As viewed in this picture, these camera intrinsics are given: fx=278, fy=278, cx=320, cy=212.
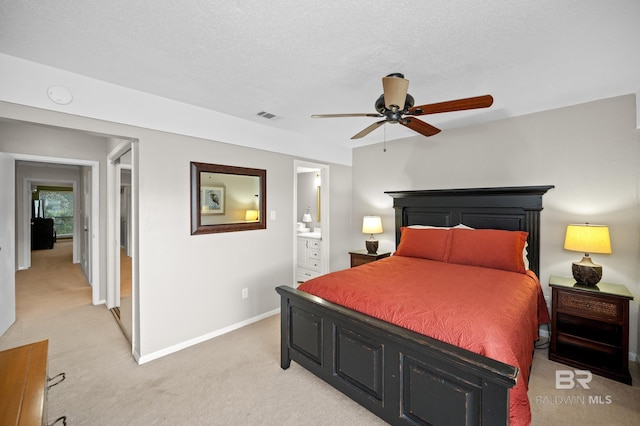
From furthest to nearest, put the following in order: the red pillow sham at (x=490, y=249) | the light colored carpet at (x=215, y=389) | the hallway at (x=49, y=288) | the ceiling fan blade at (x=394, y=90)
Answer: the hallway at (x=49, y=288), the red pillow sham at (x=490, y=249), the light colored carpet at (x=215, y=389), the ceiling fan blade at (x=394, y=90)

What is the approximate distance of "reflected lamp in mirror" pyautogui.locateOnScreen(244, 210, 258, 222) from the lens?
11.1 ft

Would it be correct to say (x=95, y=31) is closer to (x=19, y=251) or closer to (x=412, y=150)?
(x=412, y=150)

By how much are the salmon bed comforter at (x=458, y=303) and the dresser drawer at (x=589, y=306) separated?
0.22 metres

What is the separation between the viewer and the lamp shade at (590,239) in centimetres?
242

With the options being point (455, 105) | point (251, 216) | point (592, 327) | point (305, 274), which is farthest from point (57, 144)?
point (592, 327)

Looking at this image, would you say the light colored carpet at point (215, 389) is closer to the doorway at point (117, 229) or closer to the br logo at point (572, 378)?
the br logo at point (572, 378)

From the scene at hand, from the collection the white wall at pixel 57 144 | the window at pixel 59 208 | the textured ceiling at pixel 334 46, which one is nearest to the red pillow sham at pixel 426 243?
the textured ceiling at pixel 334 46

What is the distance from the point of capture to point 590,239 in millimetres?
2463

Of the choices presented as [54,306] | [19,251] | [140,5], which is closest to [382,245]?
[140,5]

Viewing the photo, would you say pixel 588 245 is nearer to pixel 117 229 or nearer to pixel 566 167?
pixel 566 167

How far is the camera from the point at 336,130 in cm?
371

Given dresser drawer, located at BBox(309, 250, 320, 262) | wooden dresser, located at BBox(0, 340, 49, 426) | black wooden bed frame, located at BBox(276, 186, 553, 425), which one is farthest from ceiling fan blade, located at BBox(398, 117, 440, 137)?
dresser drawer, located at BBox(309, 250, 320, 262)

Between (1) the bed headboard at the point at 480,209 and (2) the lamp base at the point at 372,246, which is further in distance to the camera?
(2) the lamp base at the point at 372,246

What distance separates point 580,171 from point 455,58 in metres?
1.97
